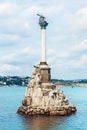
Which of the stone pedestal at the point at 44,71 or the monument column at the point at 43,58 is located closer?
the monument column at the point at 43,58

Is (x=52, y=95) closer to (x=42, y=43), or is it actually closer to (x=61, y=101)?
(x=61, y=101)

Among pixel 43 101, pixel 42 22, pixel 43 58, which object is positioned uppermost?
pixel 42 22

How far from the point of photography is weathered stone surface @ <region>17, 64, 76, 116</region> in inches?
2714

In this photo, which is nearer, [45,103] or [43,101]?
[45,103]

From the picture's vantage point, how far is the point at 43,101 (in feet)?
228

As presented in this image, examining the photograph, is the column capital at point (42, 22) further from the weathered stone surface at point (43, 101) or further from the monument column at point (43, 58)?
the weathered stone surface at point (43, 101)

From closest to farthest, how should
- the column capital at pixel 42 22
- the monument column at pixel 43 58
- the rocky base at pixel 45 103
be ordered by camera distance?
the rocky base at pixel 45 103 → the monument column at pixel 43 58 → the column capital at pixel 42 22

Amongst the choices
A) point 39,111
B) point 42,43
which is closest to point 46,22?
point 42,43

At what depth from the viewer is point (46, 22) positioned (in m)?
73.4

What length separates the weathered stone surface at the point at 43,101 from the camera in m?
68.9

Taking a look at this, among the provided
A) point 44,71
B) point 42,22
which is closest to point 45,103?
point 44,71

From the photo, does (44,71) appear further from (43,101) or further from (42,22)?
(42,22)

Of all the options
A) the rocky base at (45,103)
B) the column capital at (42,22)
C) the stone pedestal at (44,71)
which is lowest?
the rocky base at (45,103)

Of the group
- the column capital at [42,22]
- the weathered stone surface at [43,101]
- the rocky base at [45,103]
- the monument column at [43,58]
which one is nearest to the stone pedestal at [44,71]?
the monument column at [43,58]
